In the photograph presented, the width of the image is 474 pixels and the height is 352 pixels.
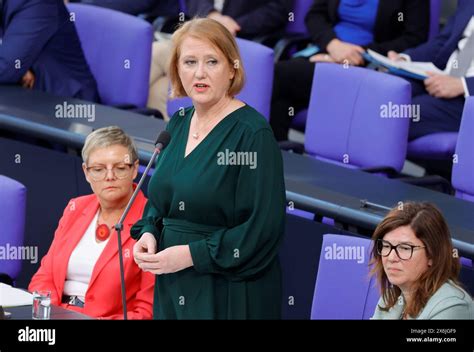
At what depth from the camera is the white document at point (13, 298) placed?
2.99 metres

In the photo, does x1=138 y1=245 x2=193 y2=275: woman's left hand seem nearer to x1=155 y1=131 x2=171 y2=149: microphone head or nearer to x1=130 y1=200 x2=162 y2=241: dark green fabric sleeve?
x1=130 y1=200 x2=162 y2=241: dark green fabric sleeve

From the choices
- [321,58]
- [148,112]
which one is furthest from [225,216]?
[321,58]

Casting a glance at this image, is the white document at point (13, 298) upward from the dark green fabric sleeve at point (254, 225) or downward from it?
downward

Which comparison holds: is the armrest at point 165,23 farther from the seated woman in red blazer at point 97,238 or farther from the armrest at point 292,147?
the seated woman in red blazer at point 97,238

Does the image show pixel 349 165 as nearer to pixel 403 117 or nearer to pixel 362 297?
pixel 403 117

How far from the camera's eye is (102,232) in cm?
351

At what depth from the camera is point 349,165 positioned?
4.54 m

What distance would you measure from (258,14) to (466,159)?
6.84ft

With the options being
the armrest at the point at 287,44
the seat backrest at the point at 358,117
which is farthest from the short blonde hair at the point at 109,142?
the armrest at the point at 287,44

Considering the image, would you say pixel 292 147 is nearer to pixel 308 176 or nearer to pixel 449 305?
pixel 308 176

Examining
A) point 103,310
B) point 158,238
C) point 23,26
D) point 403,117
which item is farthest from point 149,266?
point 23,26

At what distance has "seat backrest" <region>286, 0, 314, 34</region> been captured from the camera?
595 centimetres

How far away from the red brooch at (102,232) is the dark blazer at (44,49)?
1.64m

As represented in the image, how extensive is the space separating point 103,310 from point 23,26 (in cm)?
192
